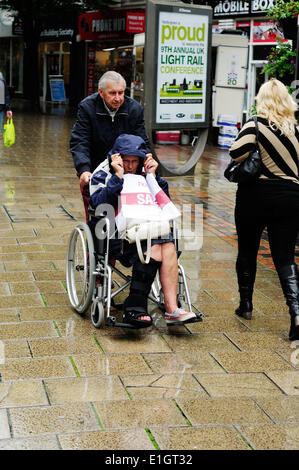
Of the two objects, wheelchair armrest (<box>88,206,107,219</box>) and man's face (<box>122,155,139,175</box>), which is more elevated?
man's face (<box>122,155,139,175</box>)

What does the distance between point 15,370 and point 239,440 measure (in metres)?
1.47

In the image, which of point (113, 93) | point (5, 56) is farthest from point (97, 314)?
point (5, 56)

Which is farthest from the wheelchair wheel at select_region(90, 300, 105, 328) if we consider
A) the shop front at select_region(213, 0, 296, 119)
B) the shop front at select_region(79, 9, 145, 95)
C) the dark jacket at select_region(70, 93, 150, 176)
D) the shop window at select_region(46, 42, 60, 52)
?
the shop window at select_region(46, 42, 60, 52)

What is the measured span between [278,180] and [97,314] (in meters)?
1.59

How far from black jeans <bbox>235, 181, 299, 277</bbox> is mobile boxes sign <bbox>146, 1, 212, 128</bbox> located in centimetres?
625

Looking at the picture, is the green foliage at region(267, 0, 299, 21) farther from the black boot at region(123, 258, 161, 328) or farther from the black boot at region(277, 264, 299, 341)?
the black boot at region(123, 258, 161, 328)

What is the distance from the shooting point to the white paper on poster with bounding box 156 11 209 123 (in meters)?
11.2

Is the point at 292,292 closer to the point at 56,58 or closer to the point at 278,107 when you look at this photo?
the point at 278,107

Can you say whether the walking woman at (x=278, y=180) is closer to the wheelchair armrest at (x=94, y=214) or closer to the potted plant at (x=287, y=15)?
the wheelchair armrest at (x=94, y=214)

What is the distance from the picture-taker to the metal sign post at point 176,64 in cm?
1106

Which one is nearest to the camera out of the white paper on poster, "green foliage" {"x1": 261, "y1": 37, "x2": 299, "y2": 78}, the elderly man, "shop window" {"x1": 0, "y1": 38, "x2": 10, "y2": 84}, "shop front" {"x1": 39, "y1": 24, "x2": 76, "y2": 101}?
the elderly man

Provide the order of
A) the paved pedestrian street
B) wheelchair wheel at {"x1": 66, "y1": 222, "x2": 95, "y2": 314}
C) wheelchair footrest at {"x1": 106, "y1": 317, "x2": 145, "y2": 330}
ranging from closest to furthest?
1. the paved pedestrian street
2. wheelchair footrest at {"x1": 106, "y1": 317, "x2": 145, "y2": 330}
3. wheelchair wheel at {"x1": 66, "y1": 222, "x2": 95, "y2": 314}

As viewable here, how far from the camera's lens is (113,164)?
5035 millimetres

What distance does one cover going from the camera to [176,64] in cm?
1141
